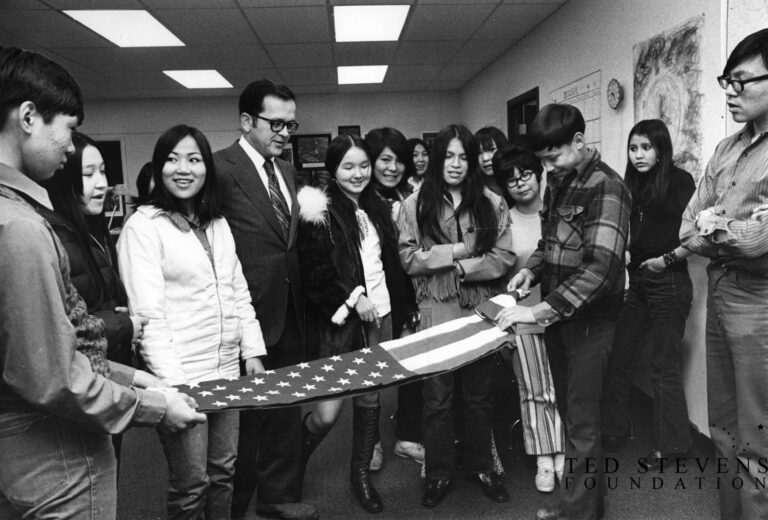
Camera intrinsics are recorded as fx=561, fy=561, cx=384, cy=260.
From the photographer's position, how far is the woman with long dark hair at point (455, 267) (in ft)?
7.87

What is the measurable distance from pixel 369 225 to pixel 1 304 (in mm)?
1649

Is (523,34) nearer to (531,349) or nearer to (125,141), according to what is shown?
(531,349)

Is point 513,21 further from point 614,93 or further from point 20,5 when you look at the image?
point 20,5

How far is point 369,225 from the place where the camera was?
97.3 inches

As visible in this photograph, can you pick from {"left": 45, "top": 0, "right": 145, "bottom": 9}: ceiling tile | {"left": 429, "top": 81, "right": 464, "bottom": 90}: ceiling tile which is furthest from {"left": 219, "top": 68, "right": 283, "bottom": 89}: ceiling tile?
{"left": 45, "top": 0, "right": 145, "bottom": 9}: ceiling tile

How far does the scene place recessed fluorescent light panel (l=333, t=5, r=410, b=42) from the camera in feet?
16.6

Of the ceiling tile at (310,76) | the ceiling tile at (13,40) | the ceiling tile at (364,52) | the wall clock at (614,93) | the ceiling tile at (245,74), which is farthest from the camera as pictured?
the ceiling tile at (310,76)

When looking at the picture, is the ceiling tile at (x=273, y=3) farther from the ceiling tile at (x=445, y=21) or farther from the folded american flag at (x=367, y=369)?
the folded american flag at (x=367, y=369)

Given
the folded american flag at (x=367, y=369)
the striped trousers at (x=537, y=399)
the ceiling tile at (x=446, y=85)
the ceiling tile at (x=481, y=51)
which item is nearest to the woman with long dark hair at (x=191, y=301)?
the folded american flag at (x=367, y=369)

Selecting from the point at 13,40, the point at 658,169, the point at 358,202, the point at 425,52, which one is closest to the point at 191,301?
the point at 358,202

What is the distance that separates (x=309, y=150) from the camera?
921 centimetres

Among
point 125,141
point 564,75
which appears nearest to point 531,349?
point 564,75

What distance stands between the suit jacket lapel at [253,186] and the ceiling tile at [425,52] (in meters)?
4.53

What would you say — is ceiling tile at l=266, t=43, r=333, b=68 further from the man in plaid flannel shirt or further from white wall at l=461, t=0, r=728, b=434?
the man in plaid flannel shirt
